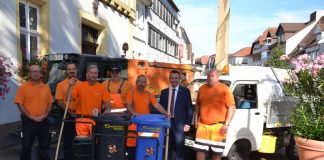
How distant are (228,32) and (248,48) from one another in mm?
112821

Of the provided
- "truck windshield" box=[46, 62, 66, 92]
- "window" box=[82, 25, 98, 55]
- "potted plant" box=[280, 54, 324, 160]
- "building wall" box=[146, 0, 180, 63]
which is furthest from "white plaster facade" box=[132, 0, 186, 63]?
"potted plant" box=[280, 54, 324, 160]

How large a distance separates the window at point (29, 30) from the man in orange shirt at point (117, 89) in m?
3.55

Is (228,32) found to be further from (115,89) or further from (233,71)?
(115,89)

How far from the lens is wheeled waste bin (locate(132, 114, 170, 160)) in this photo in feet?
16.0

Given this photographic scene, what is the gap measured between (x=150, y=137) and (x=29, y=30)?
6.07 metres

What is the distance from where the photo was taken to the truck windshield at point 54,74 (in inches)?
282

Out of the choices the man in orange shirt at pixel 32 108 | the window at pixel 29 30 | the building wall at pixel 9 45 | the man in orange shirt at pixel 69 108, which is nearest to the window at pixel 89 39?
the window at pixel 29 30

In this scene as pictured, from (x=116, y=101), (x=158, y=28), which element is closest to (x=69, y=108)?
(x=116, y=101)

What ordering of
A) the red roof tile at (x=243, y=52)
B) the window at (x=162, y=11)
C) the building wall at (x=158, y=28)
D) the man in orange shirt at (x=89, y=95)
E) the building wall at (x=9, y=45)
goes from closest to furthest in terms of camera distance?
1. the man in orange shirt at (x=89, y=95)
2. the building wall at (x=9, y=45)
3. the building wall at (x=158, y=28)
4. the window at (x=162, y=11)
5. the red roof tile at (x=243, y=52)

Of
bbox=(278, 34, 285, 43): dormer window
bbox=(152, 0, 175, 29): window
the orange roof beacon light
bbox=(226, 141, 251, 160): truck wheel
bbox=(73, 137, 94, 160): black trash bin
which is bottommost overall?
bbox=(226, 141, 251, 160): truck wheel

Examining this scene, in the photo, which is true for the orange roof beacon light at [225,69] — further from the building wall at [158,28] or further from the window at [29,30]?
the building wall at [158,28]

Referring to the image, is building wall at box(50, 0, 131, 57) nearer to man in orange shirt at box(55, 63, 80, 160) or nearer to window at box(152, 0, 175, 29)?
man in orange shirt at box(55, 63, 80, 160)

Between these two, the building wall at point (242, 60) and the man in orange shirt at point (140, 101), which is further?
the building wall at point (242, 60)

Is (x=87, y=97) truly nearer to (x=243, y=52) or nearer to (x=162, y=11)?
(x=162, y=11)
